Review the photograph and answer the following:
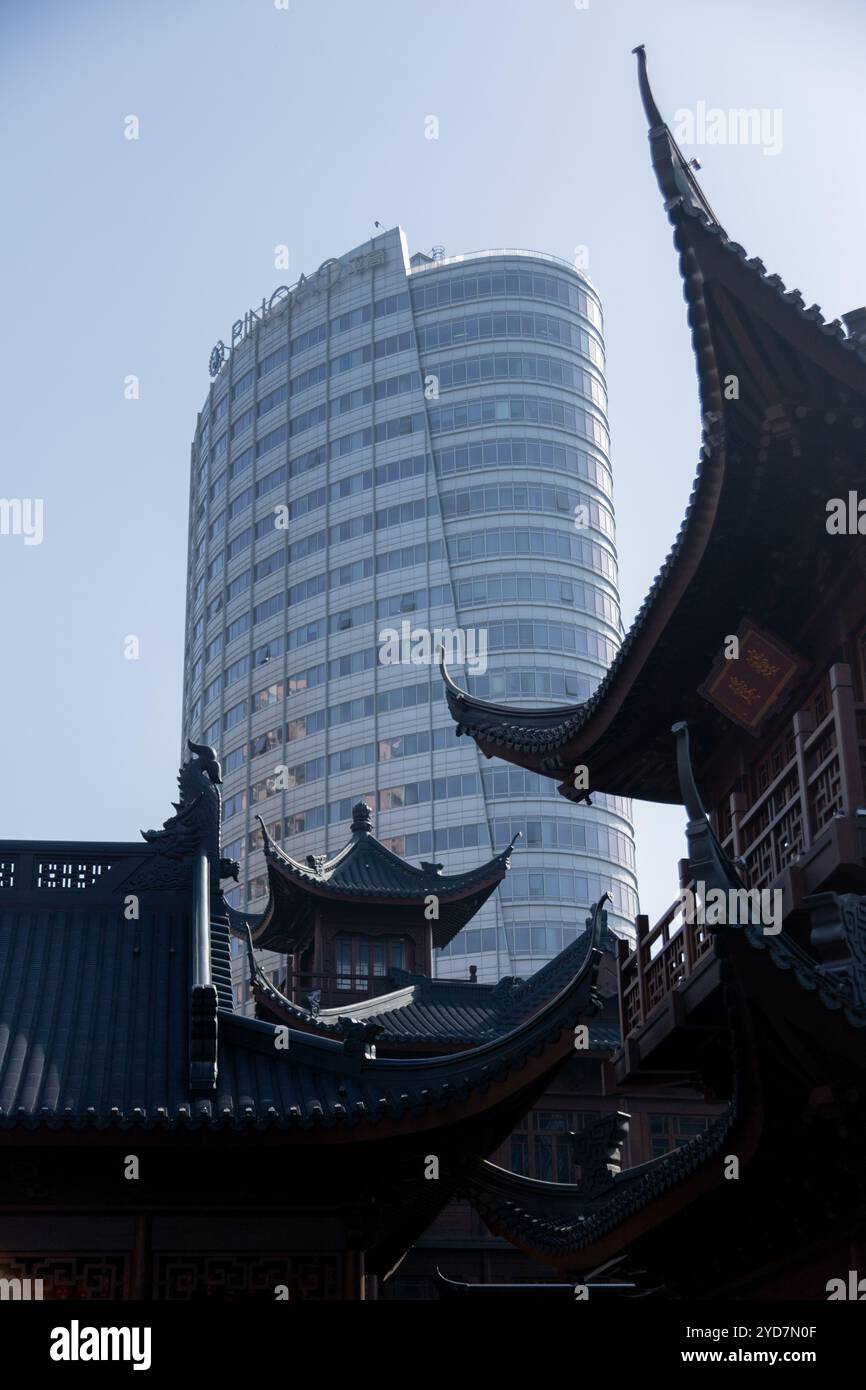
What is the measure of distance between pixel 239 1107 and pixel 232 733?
8487 cm

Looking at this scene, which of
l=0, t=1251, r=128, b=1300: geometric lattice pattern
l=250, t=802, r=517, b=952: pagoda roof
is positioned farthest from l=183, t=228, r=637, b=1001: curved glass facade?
l=0, t=1251, r=128, b=1300: geometric lattice pattern

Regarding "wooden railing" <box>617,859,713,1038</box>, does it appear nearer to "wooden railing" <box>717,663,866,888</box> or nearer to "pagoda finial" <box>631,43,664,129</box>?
"wooden railing" <box>717,663,866,888</box>

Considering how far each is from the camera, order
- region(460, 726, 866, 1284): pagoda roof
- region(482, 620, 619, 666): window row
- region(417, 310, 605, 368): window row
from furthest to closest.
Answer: region(417, 310, 605, 368): window row
region(482, 620, 619, 666): window row
region(460, 726, 866, 1284): pagoda roof

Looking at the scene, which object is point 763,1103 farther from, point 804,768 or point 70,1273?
point 70,1273

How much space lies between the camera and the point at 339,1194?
13.9 m

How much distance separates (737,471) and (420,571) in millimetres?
76116

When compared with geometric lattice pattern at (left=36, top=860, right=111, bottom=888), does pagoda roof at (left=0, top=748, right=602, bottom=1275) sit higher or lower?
lower

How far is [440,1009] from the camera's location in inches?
1209

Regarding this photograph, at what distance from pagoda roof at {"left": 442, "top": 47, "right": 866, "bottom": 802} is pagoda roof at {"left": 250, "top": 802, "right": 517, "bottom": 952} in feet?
56.1

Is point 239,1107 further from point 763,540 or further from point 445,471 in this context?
point 445,471

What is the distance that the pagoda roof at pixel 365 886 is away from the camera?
33.8 meters

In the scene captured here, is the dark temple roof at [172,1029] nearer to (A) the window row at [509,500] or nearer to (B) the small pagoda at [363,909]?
(B) the small pagoda at [363,909]

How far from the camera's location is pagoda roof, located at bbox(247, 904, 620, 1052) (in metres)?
28.0
